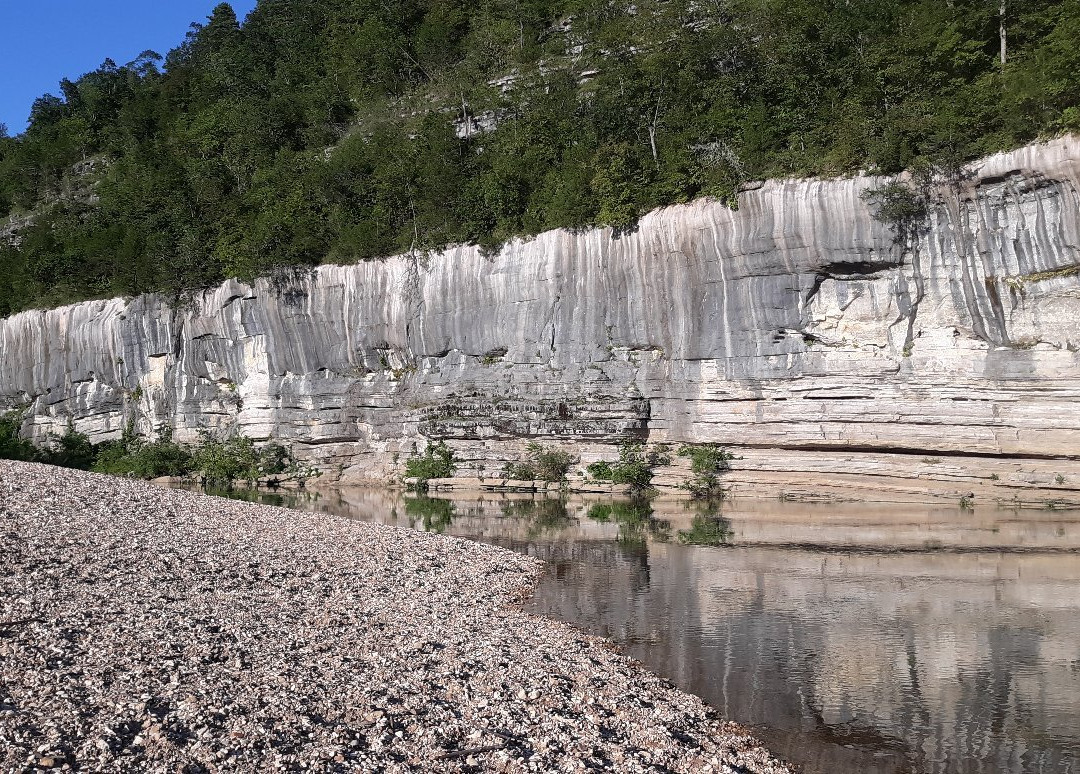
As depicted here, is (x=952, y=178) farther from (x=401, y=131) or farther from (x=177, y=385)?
(x=177, y=385)

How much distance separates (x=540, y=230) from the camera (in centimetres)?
3438

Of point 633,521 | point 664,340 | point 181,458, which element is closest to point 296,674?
point 633,521

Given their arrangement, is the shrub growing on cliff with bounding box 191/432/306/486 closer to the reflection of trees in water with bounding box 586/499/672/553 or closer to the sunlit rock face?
the sunlit rock face

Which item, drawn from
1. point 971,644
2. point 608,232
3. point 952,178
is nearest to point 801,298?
point 952,178

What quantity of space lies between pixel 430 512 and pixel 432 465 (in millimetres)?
7400

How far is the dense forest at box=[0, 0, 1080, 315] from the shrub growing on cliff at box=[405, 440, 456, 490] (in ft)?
31.6

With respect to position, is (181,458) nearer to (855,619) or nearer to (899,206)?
(899,206)

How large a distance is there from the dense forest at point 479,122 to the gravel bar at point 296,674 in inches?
838

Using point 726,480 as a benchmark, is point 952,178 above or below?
above

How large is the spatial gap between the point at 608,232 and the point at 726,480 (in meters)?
11.3

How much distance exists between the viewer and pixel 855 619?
12742mm

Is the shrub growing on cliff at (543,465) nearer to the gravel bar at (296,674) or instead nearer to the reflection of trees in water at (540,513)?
the reflection of trees in water at (540,513)

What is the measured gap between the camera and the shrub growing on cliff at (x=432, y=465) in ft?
115

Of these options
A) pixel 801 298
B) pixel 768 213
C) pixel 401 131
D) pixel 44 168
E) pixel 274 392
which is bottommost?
pixel 274 392
